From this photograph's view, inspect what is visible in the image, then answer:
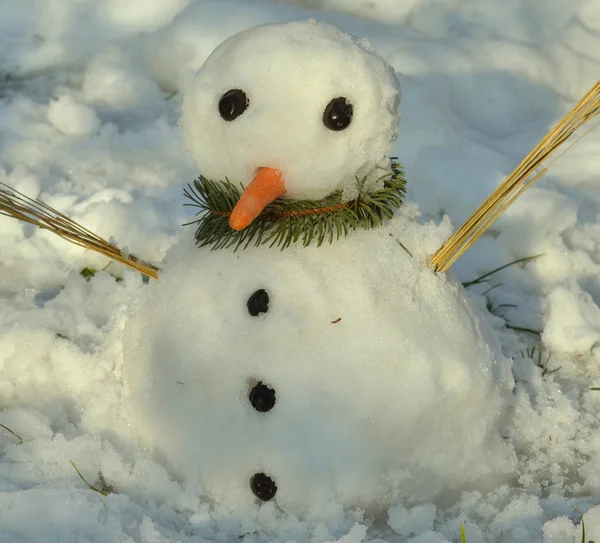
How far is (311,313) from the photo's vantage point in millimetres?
1618

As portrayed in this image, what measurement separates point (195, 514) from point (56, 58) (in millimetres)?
2212

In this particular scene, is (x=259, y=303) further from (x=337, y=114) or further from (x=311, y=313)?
(x=337, y=114)

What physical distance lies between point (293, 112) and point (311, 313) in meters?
0.36

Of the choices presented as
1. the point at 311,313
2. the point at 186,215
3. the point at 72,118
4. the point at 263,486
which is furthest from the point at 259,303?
the point at 72,118

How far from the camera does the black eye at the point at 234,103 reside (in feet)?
5.12

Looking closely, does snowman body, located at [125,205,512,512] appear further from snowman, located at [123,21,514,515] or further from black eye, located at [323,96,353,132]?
black eye, located at [323,96,353,132]

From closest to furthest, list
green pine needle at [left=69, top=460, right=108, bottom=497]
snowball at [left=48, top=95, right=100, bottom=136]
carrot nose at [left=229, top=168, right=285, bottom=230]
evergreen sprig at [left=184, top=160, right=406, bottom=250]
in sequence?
1. carrot nose at [left=229, top=168, right=285, bottom=230]
2. evergreen sprig at [left=184, top=160, right=406, bottom=250]
3. green pine needle at [left=69, top=460, right=108, bottom=497]
4. snowball at [left=48, top=95, right=100, bottom=136]

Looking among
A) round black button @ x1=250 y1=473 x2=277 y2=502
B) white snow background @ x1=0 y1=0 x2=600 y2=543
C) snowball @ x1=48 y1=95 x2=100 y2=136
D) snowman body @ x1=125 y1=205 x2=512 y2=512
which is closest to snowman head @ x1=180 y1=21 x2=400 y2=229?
snowman body @ x1=125 y1=205 x2=512 y2=512

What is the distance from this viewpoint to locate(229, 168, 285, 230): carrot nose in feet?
4.90

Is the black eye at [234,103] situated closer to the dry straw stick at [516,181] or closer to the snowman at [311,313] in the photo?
the snowman at [311,313]

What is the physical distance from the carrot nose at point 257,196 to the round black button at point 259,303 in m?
0.17

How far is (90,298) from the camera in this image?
7.52 feet

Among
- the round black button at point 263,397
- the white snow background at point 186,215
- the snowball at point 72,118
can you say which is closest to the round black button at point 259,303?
the round black button at point 263,397

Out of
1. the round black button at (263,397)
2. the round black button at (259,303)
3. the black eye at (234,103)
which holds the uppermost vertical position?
the black eye at (234,103)
